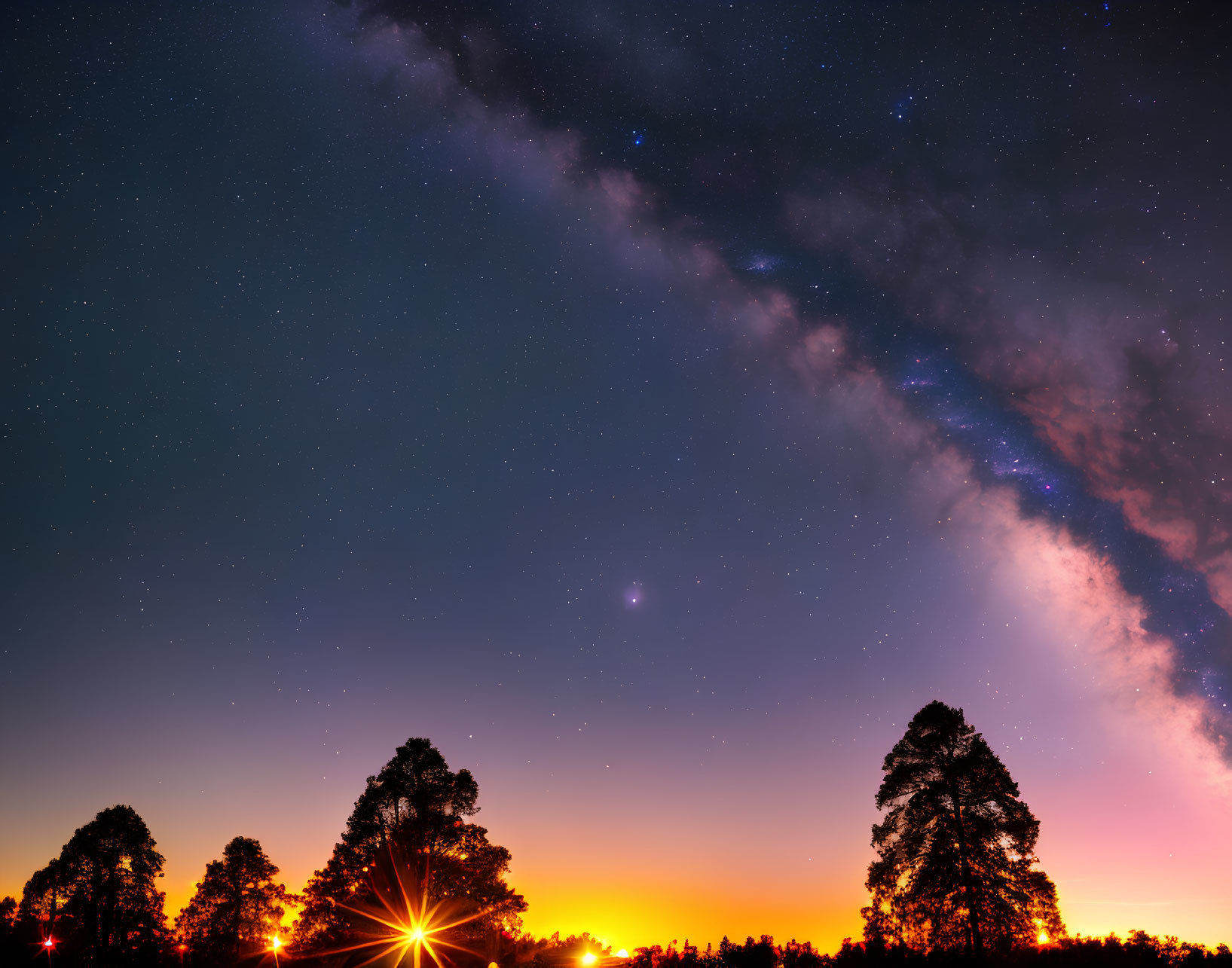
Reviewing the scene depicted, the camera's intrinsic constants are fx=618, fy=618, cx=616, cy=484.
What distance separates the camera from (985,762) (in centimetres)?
2114

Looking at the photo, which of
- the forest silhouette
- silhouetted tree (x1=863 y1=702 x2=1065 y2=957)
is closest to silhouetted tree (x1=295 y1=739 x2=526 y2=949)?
the forest silhouette

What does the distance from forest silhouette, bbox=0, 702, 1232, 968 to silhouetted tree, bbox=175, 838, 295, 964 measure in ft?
0.29

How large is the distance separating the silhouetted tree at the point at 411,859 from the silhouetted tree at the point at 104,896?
61.7 ft

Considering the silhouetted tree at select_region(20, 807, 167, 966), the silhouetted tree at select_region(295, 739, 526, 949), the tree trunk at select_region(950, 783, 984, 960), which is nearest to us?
the tree trunk at select_region(950, 783, 984, 960)

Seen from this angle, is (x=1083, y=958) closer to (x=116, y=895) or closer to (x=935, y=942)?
(x=935, y=942)

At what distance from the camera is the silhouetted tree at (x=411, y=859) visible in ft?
91.4

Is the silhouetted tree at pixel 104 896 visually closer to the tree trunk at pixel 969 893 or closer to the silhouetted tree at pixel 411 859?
the silhouetted tree at pixel 411 859

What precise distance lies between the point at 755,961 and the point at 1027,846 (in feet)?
39.4

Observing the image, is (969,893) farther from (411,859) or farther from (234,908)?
(234,908)

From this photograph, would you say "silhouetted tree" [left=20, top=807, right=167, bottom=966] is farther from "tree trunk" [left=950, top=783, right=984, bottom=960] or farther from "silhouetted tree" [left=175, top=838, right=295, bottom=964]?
"tree trunk" [left=950, top=783, right=984, bottom=960]

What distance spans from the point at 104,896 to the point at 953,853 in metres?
48.0

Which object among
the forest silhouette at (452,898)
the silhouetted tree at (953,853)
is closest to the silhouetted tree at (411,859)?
the forest silhouette at (452,898)

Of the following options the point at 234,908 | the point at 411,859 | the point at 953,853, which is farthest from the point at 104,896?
the point at 953,853

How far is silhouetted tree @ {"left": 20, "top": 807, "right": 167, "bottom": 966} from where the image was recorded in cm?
3734
